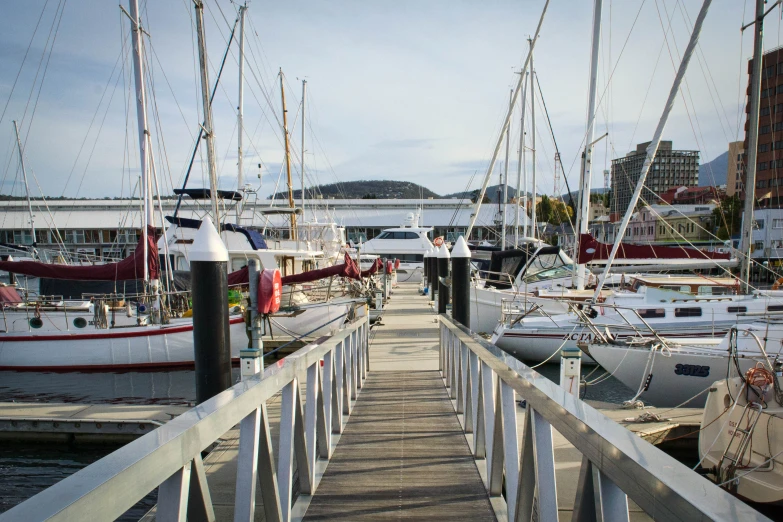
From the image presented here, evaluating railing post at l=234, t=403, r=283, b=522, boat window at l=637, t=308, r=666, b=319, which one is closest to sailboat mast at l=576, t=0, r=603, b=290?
boat window at l=637, t=308, r=666, b=319

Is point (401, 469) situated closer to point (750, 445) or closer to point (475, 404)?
point (475, 404)

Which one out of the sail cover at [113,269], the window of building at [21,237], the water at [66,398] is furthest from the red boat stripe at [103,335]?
the window of building at [21,237]

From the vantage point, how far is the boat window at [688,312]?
43.6 ft

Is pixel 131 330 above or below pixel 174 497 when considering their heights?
below

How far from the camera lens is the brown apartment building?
5344 centimetres

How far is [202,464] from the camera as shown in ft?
6.24

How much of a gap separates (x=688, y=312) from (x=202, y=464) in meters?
14.0

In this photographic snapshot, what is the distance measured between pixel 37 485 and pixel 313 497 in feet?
20.1

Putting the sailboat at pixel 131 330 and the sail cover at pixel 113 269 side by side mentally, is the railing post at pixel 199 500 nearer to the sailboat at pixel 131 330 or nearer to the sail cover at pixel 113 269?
the sailboat at pixel 131 330

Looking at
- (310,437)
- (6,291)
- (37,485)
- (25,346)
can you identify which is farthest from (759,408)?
(6,291)

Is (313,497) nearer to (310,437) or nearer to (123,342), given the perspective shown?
(310,437)

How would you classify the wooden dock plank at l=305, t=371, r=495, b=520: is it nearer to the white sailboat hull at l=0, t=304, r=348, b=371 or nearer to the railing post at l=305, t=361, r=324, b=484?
the railing post at l=305, t=361, r=324, b=484

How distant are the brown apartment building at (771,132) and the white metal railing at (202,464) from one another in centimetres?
5948

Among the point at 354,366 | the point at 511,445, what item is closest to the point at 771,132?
the point at 354,366
